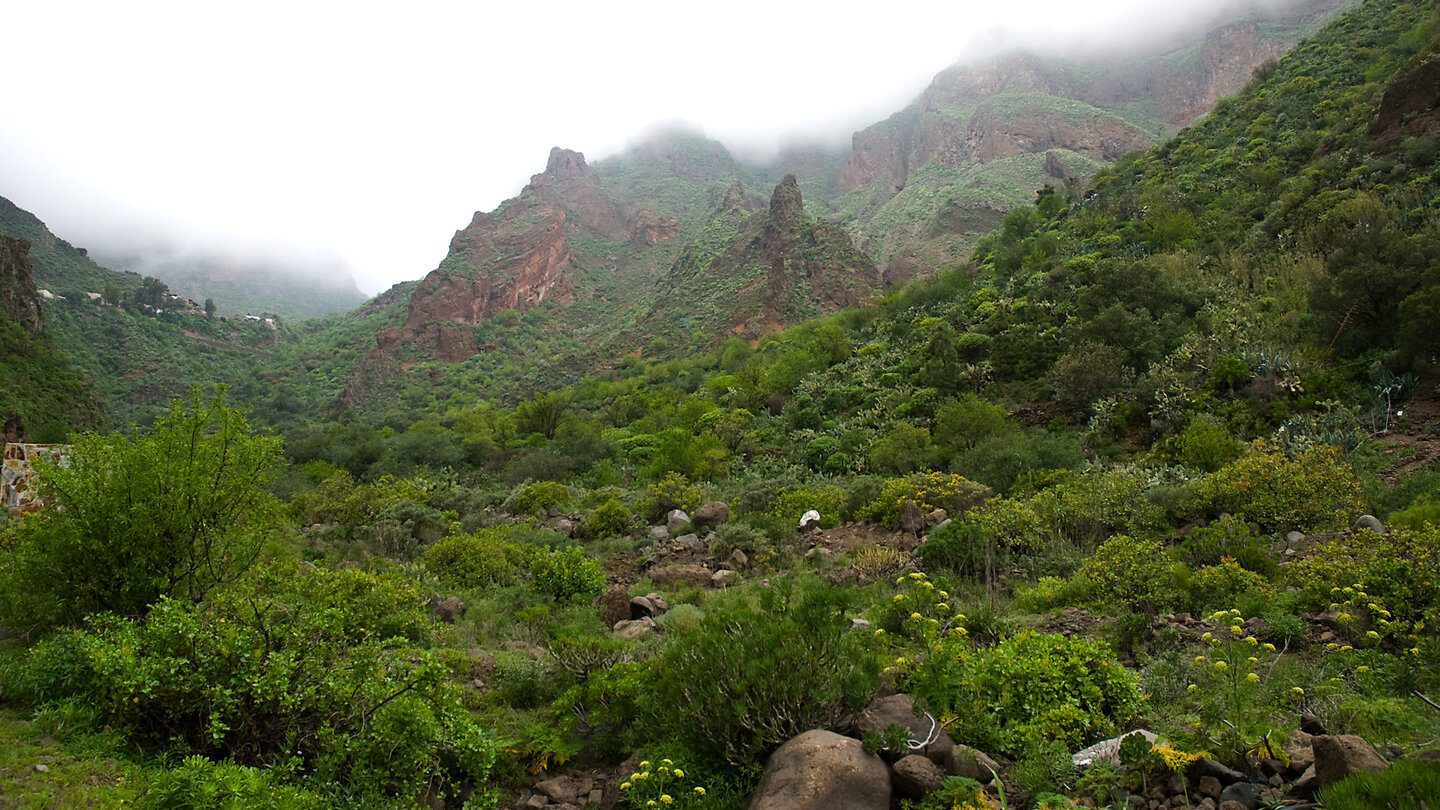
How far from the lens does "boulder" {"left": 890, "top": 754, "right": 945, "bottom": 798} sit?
11.9 ft

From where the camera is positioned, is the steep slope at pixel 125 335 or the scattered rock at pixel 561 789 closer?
the scattered rock at pixel 561 789

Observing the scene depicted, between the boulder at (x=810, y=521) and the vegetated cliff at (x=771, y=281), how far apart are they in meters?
38.2

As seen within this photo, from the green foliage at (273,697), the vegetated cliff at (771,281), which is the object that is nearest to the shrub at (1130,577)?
the green foliage at (273,697)

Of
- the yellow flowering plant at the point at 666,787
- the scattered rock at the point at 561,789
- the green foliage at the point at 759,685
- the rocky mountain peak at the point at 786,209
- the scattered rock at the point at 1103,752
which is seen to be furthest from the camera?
the rocky mountain peak at the point at 786,209

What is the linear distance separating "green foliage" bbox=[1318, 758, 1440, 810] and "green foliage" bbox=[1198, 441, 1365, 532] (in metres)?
7.55

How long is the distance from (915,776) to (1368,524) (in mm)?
8217

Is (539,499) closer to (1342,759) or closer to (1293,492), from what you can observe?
(1293,492)

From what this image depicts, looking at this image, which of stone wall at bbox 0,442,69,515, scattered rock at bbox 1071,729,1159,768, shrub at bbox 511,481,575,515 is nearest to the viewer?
scattered rock at bbox 1071,729,1159,768

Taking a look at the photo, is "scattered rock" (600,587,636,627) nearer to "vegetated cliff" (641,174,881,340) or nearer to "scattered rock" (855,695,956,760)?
"scattered rock" (855,695,956,760)

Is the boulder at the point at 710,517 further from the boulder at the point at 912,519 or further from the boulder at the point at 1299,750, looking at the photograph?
the boulder at the point at 1299,750

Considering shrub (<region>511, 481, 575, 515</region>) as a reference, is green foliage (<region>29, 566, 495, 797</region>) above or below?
above

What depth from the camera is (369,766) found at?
4027 millimetres

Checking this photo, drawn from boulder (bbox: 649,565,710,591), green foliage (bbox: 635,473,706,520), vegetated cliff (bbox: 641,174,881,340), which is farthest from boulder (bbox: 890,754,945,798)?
vegetated cliff (bbox: 641,174,881,340)

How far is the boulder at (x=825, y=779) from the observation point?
354cm
